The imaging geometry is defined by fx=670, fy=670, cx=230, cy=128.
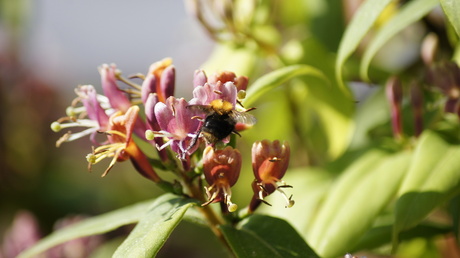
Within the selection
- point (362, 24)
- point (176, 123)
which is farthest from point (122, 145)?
point (362, 24)

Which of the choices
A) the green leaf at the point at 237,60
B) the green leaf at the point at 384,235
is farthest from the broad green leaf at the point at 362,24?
the green leaf at the point at 237,60

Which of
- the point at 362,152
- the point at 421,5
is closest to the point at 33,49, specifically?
the point at 362,152

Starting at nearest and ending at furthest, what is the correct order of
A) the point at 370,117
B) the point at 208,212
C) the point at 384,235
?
1. the point at 208,212
2. the point at 384,235
3. the point at 370,117

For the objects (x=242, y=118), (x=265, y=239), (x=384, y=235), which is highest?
(x=242, y=118)

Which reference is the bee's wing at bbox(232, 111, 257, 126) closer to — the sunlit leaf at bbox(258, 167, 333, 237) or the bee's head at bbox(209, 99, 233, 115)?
the bee's head at bbox(209, 99, 233, 115)

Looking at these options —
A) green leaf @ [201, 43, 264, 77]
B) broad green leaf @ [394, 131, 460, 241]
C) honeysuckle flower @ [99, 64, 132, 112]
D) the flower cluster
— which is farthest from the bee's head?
green leaf @ [201, 43, 264, 77]

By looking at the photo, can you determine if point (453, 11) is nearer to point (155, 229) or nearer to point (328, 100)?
point (155, 229)

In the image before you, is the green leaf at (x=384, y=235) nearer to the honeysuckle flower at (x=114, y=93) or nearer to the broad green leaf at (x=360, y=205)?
the broad green leaf at (x=360, y=205)
